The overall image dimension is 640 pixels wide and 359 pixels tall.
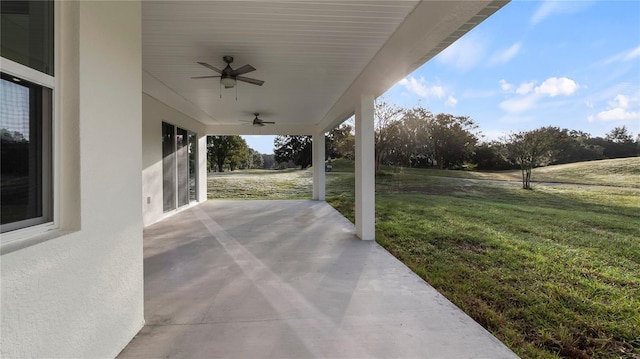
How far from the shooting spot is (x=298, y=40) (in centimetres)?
319

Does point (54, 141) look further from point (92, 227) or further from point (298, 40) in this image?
point (298, 40)

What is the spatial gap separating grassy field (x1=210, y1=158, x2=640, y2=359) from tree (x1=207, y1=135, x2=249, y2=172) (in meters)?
11.3

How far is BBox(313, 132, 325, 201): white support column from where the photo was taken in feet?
30.8

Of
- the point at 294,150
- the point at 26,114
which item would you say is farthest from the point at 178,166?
the point at 294,150

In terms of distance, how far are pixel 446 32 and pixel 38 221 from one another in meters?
3.06

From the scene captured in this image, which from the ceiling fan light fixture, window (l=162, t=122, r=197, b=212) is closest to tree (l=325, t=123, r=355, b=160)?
window (l=162, t=122, r=197, b=212)

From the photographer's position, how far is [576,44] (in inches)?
271

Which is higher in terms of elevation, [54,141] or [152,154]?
[152,154]

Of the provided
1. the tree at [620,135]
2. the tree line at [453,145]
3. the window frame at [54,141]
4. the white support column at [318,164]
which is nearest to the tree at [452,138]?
the tree line at [453,145]

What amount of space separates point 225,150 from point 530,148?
16.2 meters

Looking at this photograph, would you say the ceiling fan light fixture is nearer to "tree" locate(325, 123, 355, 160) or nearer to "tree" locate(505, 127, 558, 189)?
"tree" locate(505, 127, 558, 189)

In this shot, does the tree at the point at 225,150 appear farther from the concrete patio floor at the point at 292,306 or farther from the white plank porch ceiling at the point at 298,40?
the concrete patio floor at the point at 292,306

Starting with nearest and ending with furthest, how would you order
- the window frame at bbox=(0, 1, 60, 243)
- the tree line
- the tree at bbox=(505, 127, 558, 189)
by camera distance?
the window frame at bbox=(0, 1, 60, 243) → the tree line → the tree at bbox=(505, 127, 558, 189)

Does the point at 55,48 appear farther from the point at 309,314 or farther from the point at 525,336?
the point at 525,336
